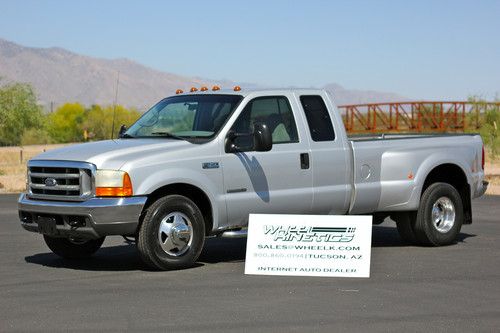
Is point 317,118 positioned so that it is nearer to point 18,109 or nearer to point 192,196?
point 192,196

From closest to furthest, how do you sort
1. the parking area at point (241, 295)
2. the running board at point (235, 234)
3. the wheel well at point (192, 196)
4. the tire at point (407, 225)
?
the parking area at point (241, 295) → the wheel well at point (192, 196) → the running board at point (235, 234) → the tire at point (407, 225)

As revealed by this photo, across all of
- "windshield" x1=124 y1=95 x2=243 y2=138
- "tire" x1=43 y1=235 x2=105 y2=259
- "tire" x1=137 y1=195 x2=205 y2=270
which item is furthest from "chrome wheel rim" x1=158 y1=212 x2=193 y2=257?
"tire" x1=43 y1=235 x2=105 y2=259

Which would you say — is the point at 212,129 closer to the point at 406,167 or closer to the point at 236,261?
the point at 236,261

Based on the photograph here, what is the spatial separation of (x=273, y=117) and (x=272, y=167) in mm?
693

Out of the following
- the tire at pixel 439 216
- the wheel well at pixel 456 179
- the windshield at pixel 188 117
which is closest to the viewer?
the windshield at pixel 188 117

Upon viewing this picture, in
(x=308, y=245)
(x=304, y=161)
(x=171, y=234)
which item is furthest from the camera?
(x=304, y=161)

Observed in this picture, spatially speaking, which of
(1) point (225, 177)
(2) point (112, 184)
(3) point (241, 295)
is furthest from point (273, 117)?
(3) point (241, 295)

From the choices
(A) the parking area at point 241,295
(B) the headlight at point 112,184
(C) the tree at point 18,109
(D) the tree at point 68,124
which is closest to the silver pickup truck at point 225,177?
(B) the headlight at point 112,184

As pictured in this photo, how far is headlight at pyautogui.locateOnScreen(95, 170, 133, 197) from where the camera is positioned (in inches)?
463

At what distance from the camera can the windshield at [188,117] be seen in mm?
12844

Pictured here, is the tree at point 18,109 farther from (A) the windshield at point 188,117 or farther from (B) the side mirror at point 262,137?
(B) the side mirror at point 262,137

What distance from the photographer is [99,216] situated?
11.7 meters

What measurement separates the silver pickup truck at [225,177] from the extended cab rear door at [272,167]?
1 cm

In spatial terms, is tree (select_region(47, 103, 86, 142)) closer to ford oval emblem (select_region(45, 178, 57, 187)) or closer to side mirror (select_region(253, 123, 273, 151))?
ford oval emblem (select_region(45, 178, 57, 187))
